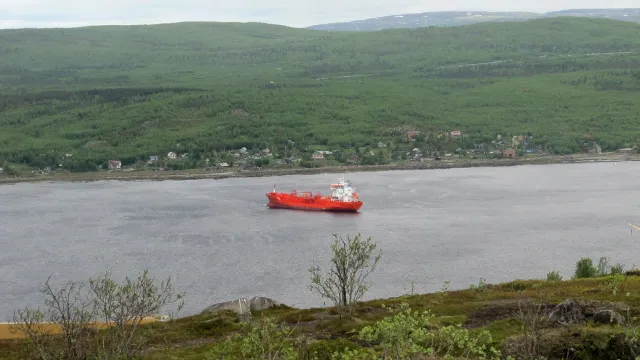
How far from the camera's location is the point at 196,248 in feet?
185

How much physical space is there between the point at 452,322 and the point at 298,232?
38446 mm

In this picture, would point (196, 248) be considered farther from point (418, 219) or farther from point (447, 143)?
point (447, 143)

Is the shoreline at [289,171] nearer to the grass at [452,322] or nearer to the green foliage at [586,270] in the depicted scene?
the green foliage at [586,270]

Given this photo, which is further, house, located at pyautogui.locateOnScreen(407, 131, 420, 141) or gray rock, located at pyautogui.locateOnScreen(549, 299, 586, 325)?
house, located at pyautogui.locateOnScreen(407, 131, 420, 141)

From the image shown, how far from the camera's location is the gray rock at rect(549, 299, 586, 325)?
2361 cm

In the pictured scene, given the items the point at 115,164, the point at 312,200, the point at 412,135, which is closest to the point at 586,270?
the point at 312,200

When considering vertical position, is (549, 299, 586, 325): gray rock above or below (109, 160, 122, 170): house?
above

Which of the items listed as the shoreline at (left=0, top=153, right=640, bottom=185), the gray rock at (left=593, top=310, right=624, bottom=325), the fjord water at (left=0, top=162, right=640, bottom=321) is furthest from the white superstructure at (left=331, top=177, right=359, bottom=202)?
the gray rock at (left=593, top=310, right=624, bottom=325)

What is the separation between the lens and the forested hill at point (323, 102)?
11938cm

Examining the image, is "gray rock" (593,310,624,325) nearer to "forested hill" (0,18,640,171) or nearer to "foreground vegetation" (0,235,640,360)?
"foreground vegetation" (0,235,640,360)

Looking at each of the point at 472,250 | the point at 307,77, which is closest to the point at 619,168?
the point at 472,250

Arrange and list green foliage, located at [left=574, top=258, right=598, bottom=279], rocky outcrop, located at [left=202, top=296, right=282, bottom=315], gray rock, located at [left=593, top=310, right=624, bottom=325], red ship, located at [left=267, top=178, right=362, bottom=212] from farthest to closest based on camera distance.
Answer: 1. red ship, located at [left=267, top=178, right=362, bottom=212]
2. green foliage, located at [left=574, top=258, right=598, bottom=279]
3. rocky outcrop, located at [left=202, top=296, right=282, bottom=315]
4. gray rock, located at [left=593, top=310, right=624, bottom=325]

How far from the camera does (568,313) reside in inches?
939

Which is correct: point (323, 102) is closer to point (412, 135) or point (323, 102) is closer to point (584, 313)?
point (412, 135)
